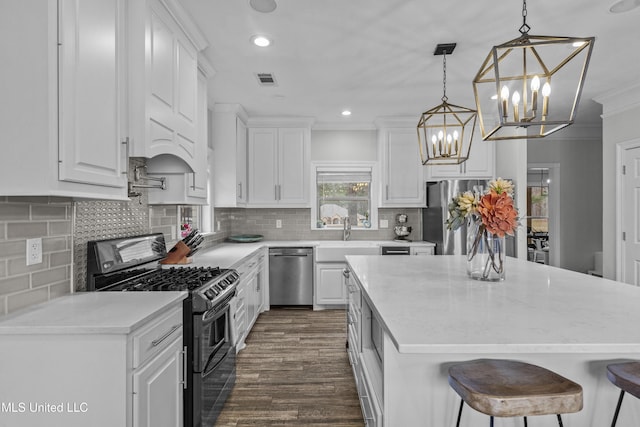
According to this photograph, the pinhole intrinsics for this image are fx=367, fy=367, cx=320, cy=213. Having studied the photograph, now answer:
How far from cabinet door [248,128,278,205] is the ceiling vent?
4.29ft

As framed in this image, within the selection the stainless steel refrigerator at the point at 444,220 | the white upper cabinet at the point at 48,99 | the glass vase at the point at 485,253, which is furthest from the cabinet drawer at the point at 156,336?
the stainless steel refrigerator at the point at 444,220

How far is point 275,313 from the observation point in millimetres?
4590

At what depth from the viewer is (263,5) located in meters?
2.26

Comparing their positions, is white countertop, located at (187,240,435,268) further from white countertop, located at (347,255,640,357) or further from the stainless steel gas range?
white countertop, located at (347,255,640,357)

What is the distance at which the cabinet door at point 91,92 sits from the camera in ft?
4.58

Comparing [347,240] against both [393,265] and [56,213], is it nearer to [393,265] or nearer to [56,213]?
[393,265]

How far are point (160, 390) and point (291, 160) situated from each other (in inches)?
145

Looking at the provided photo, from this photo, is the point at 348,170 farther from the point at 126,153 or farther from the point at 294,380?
the point at 126,153

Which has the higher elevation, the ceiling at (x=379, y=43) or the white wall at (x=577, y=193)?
the ceiling at (x=379, y=43)

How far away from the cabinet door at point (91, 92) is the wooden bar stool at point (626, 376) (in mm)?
2020

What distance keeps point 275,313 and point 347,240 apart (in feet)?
4.78

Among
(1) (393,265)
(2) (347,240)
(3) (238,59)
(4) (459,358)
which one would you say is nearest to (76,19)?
(3) (238,59)

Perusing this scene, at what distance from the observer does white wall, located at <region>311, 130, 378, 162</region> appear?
535 cm

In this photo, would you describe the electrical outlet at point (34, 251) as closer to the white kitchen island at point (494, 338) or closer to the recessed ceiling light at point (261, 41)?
the white kitchen island at point (494, 338)
